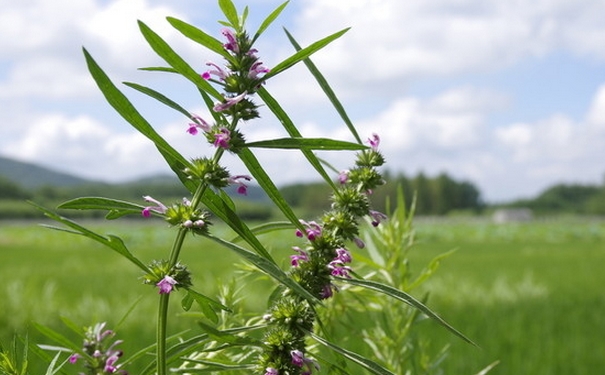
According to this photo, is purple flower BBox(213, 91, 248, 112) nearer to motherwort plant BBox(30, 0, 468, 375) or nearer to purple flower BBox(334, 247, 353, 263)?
motherwort plant BBox(30, 0, 468, 375)

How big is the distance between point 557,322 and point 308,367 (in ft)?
25.4

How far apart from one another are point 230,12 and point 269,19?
0.10 ft

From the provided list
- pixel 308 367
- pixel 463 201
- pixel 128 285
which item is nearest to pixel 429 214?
pixel 463 201

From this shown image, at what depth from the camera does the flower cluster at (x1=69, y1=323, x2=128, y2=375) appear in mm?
471

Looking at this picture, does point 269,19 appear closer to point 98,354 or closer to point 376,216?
point 376,216

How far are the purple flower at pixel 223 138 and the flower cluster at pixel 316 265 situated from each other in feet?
0.24

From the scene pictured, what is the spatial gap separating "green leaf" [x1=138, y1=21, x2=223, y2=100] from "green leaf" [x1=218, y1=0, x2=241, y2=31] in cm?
5

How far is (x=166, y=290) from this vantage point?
13.7 inches

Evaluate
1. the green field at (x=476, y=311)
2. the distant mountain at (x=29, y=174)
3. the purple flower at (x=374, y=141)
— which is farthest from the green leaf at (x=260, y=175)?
the distant mountain at (x=29, y=174)

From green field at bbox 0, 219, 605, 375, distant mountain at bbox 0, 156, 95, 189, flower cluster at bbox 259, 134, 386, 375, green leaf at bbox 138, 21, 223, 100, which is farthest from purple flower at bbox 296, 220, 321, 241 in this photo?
distant mountain at bbox 0, 156, 95, 189

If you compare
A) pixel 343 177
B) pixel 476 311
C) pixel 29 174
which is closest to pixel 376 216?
pixel 343 177

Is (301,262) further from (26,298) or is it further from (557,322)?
(557,322)

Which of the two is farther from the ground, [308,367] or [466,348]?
[308,367]


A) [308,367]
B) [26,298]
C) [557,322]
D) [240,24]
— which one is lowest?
[557,322]
